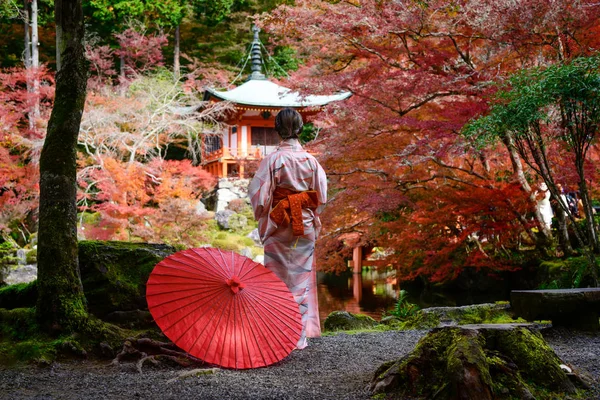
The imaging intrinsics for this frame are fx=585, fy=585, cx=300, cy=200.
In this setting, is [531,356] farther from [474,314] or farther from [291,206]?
[474,314]

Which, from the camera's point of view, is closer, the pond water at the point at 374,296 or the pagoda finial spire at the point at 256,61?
the pond water at the point at 374,296

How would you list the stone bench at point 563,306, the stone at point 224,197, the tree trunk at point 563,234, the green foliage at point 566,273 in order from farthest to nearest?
the stone at point 224,197 < the tree trunk at point 563,234 < the green foliage at point 566,273 < the stone bench at point 563,306

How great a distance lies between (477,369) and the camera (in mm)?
2598

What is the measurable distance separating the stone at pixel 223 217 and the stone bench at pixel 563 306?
1482 cm

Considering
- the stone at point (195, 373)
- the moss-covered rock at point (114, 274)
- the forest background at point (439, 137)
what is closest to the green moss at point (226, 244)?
the forest background at point (439, 137)

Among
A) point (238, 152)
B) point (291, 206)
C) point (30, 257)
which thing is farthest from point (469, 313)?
point (238, 152)

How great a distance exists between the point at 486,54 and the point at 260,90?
13.5m

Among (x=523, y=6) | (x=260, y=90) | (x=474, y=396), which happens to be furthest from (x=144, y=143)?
(x=474, y=396)

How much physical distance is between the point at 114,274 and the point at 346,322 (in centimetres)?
291

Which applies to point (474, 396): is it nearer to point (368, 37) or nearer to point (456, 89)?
point (456, 89)

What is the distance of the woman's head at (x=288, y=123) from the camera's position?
13.9 ft

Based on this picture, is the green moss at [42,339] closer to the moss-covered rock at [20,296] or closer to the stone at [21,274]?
the moss-covered rock at [20,296]

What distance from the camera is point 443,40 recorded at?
781cm

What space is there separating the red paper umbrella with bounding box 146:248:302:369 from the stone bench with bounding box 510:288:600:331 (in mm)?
1978
